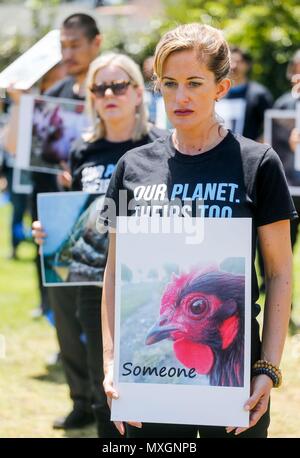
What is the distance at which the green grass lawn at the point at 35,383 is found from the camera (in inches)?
210

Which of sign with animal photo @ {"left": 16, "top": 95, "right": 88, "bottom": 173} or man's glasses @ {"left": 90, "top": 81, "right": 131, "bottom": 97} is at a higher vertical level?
man's glasses @ {"left": 90, "top": 81, "right": 131, "bottom": 97}

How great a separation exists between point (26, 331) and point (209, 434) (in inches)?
201

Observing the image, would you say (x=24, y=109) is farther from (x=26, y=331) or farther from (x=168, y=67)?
(x=168, y=67)

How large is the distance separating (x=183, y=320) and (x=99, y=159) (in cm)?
187

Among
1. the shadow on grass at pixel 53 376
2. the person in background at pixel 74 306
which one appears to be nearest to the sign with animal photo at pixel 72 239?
the person in background at pixel 74 306

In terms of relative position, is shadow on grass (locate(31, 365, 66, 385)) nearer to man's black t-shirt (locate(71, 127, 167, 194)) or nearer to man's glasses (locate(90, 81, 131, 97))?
man's black t-shirt (locate(71, 127, 167, 194))

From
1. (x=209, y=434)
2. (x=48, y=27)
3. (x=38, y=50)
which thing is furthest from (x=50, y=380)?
(x=48, y=27)

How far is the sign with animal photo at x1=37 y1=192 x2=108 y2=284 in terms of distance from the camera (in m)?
4.45

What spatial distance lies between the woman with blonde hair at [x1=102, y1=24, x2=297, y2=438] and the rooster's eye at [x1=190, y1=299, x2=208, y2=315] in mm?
108

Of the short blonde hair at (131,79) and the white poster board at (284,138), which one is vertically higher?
the short blonde hair at (131,79)

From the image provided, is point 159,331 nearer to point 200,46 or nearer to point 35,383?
point 200,46

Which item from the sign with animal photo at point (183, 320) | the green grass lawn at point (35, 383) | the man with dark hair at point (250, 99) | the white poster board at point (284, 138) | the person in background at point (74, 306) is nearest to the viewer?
the sign with animal photo at point (183, 320)

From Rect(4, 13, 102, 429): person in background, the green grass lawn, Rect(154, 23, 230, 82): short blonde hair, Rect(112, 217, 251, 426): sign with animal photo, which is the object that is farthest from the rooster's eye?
the green grass lawn

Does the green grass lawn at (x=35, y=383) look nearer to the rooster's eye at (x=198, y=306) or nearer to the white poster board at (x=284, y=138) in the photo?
the white poster board at (x=284, y=138)
